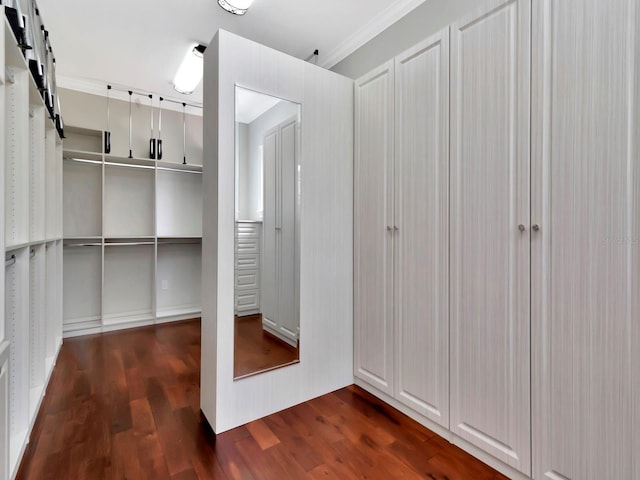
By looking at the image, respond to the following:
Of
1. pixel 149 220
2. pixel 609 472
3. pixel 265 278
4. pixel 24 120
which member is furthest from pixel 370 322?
pixel 149 220

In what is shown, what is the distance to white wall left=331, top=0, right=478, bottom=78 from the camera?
1.91 m

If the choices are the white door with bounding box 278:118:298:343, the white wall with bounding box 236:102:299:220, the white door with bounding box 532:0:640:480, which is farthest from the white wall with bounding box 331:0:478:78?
the white door with bounding box 278:118:298:343

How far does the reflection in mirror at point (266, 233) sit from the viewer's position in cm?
191

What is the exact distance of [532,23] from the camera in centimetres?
140

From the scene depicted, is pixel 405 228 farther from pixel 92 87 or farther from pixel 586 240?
pixel 92 87

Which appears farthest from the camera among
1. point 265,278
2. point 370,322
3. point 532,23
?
point 370,322

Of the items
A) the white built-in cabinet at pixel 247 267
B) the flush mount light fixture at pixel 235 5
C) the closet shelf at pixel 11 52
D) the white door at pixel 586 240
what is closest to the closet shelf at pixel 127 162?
the closet shelf at pixel 11 52

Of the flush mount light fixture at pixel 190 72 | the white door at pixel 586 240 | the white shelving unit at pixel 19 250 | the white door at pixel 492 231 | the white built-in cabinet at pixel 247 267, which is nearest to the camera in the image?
the white door at pixel 586 240

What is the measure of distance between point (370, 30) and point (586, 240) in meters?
2.08

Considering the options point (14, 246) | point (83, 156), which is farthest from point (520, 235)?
point (83, 156)

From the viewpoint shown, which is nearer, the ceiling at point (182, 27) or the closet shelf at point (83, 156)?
the ceiling at point (182, 27)

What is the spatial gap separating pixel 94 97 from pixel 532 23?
4.17 meters

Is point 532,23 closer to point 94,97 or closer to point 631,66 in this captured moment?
point 631,66

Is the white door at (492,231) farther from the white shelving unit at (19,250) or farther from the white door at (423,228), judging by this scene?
the white shelving unit at (19,250)
